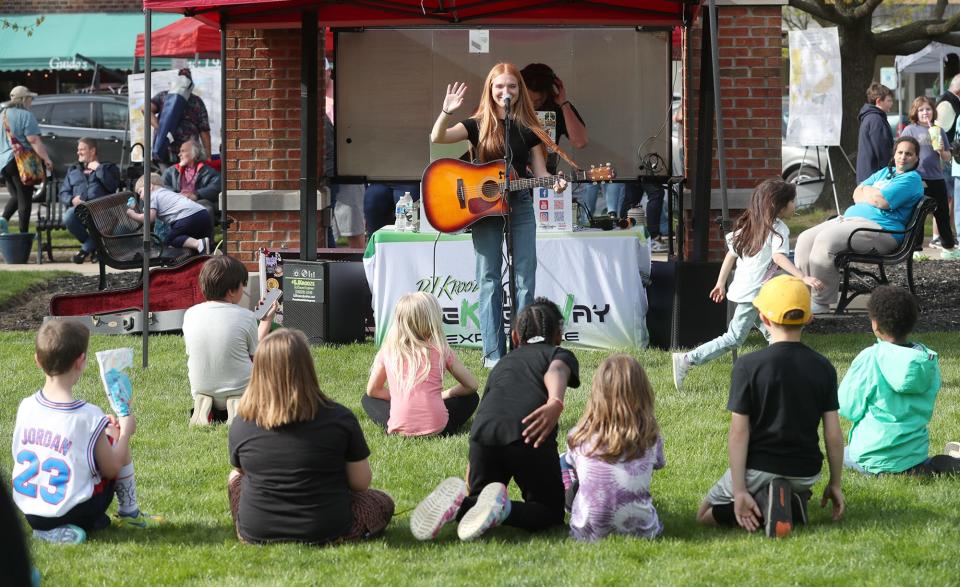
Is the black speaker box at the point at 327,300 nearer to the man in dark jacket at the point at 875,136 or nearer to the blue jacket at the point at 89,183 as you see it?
the blue jacket at the point at 89,183

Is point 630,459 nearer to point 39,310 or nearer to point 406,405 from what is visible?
point 406,405

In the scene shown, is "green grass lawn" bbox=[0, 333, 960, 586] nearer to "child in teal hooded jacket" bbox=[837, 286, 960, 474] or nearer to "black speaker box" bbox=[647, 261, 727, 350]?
"child in teal hooded jacket" bbox=[837, 286, 960, 474]

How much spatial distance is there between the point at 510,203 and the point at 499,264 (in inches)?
17.3

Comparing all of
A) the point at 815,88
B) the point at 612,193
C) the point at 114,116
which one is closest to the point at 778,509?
the point at 612,193

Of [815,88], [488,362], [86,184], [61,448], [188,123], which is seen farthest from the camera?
[188,123]

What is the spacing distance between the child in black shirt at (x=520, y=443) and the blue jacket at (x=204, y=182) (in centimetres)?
924

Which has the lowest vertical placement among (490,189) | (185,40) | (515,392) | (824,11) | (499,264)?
(515,392)

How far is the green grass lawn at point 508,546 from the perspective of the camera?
4422 mm

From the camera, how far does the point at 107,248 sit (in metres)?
11.0

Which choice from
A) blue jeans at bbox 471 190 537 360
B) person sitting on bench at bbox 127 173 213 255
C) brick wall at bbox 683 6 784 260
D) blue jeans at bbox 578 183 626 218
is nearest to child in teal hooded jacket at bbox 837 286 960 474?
blue jeans at bbox 471 190 537 360

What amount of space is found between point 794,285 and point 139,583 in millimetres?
2682

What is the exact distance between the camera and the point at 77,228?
13.7m

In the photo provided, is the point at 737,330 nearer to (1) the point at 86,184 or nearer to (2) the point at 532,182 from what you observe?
(2) the point at 532,182

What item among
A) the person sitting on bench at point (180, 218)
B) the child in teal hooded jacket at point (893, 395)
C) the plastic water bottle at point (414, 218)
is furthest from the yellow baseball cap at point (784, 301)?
the person sitting on bench at point (180, 218)
